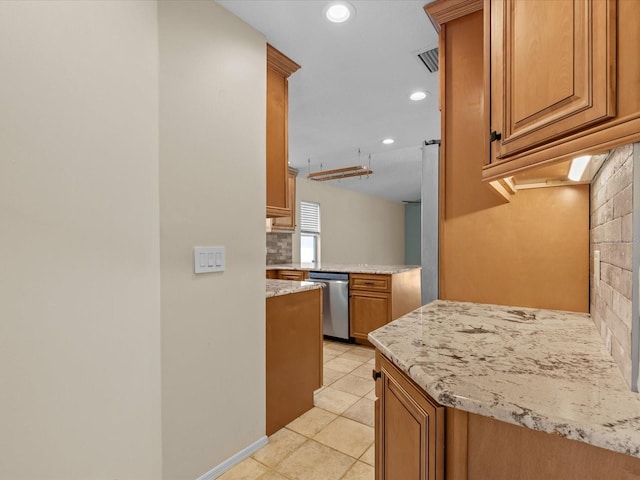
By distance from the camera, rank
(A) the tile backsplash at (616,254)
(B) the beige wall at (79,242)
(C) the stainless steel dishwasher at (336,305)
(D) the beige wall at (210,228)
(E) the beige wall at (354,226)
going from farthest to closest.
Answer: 1. (E) the beige wall at (354,226)
2. (C) the stainless steel dishwasher at (336,305)
3. (D) the beige wall at (210,228)
4. (B) the beige wall at (79,242)
5. (A) the tile backsplash at (616,254)

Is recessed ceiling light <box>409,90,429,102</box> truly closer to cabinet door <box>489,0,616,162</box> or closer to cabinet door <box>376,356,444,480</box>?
cabinet door <box>489,0,616,162</box>

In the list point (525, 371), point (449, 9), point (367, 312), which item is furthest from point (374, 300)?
point (525, 371)

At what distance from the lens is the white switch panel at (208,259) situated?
152 cm

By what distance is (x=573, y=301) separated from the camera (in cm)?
143

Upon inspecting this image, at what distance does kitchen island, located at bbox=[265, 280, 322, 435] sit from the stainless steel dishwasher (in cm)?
144

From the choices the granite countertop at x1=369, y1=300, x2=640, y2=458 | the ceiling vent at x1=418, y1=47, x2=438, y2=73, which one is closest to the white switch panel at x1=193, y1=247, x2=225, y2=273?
the granite countertop at x1=369, y1=300, x2=640, y2=458

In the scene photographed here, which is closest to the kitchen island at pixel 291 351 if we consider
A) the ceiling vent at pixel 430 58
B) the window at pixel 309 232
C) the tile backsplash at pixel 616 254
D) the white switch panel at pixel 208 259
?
the white switch panel at pixel 208 259

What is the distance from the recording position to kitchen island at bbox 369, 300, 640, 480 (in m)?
0.60

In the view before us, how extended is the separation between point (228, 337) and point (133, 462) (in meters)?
0.61

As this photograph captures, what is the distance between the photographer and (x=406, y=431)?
906 millimetres

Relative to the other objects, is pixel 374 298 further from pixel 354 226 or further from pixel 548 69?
pixel 354 226

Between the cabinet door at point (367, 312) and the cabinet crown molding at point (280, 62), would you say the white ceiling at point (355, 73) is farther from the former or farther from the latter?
the cabinet door at point (367, 312)

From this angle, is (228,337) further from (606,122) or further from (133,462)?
(606,122)

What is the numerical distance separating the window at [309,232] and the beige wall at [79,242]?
4197 millimetres
